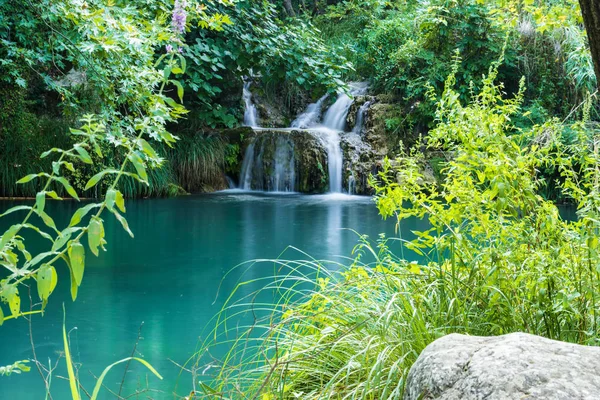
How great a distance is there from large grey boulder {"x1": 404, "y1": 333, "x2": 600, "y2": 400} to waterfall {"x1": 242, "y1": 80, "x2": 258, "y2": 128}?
13.2 meters

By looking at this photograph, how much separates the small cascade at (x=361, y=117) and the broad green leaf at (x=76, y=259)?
12088 millimetres

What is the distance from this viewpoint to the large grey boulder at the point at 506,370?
1329 millimetres

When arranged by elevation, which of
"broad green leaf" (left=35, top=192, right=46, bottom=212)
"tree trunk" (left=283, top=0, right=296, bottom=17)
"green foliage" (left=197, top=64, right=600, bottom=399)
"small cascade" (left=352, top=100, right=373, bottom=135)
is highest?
"tree trunk" (left=283, top=0, right=296, bottom=17)

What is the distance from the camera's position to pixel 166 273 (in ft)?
20.3

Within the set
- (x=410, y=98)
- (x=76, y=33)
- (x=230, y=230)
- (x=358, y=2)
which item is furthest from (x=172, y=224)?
(x=358, y=2)

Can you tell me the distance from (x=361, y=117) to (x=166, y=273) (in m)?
8.18

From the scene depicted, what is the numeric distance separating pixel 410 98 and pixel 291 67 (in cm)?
306

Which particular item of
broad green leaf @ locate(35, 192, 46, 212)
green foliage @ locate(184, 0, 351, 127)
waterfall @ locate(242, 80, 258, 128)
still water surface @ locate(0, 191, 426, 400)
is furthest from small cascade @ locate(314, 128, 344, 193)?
broad green leaf @ locate(35, 192, 46, 212)

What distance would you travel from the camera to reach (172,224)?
8922 millimetres

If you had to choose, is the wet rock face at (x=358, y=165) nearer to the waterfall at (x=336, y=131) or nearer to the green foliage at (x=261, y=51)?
the waterfall at (x=336, y=131)

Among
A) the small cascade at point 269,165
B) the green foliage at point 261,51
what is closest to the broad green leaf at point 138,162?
the green foliage at point 261,51

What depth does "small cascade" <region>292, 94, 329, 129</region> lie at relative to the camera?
14.5 m

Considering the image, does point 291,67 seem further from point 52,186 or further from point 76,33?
point 76,33

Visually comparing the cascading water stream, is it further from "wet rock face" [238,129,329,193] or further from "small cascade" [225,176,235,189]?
"small cascade" [225,176,235,189]
